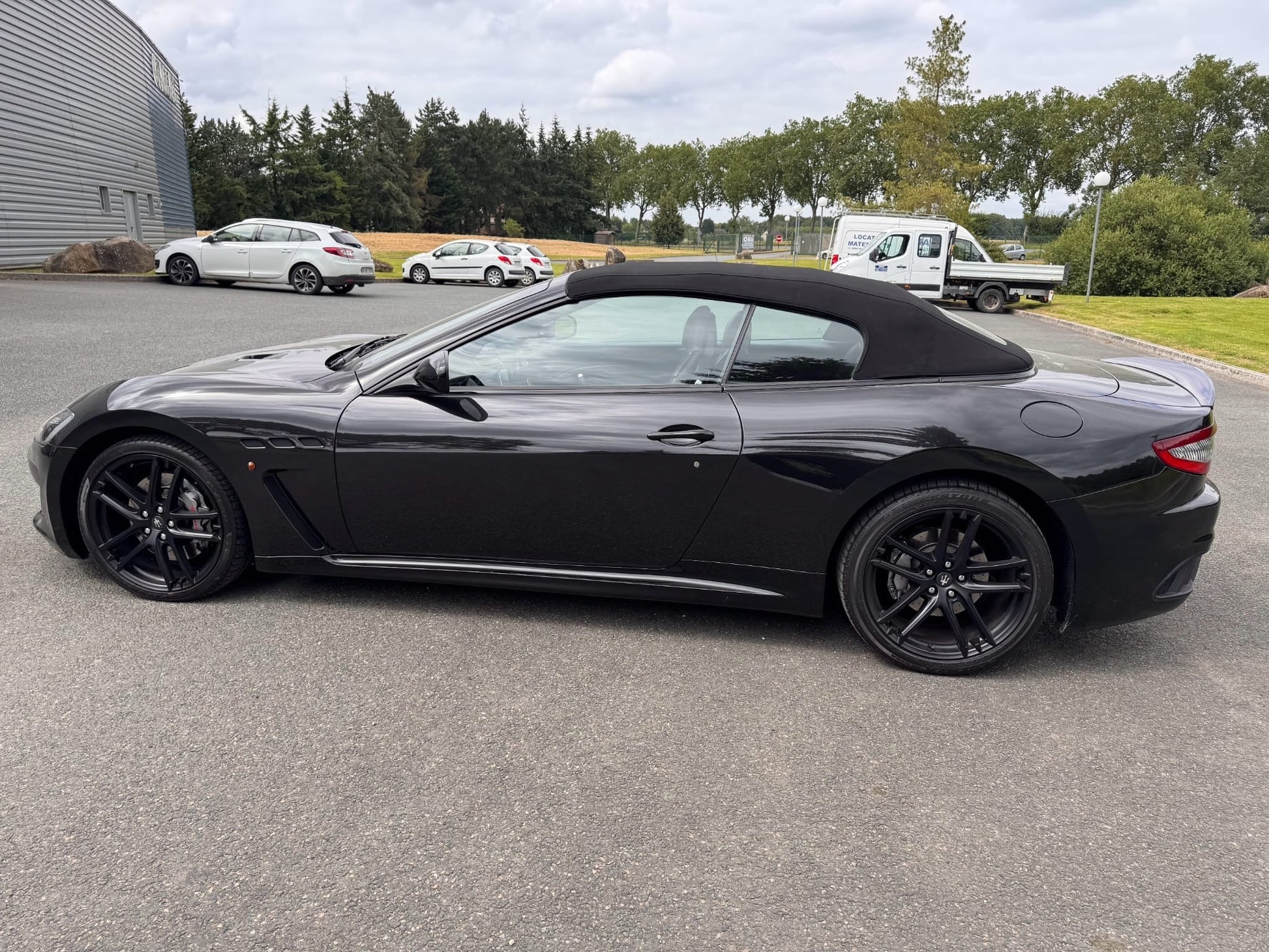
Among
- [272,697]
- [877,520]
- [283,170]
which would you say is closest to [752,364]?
[877,520]

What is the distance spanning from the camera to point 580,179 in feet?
323

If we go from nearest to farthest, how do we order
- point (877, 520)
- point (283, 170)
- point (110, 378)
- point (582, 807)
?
1. point (582, 807)
2. point (877, 520)
3. point (110, 378)
4. point (283, 170)

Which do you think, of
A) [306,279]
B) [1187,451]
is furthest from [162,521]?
[306,279]

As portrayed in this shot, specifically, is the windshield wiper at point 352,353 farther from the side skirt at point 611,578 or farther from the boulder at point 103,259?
the boulder at point 103,259

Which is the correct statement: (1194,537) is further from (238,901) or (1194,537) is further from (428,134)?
(428,134)

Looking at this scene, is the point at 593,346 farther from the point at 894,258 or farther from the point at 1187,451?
the point at 894,258

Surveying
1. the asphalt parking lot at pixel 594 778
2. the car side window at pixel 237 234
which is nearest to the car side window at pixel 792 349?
the asphalt parking lot at pixel 594 778

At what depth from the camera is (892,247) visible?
23.2 m

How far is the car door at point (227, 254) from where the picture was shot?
20.7 m

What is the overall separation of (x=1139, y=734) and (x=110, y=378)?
348 inches

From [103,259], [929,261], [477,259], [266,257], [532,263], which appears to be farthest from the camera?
[532,263]

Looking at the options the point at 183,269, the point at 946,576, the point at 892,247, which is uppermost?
the point at 892,247

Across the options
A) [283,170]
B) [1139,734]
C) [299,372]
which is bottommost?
[1139,734]

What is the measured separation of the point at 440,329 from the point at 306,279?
18.9 meters
